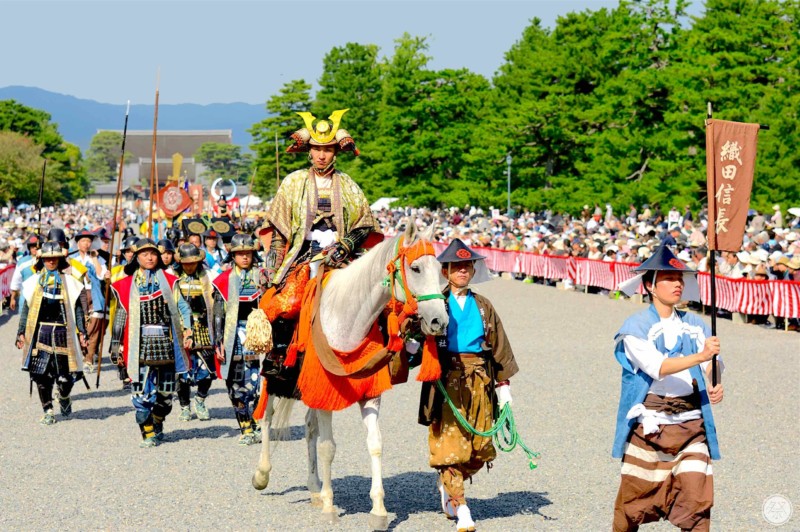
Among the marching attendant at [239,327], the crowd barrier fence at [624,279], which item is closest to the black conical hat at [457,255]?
the marching attendant at [239,327]

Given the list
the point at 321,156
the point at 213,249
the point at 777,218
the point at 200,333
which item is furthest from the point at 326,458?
the point at 777,218

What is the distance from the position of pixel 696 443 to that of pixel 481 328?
1.98m

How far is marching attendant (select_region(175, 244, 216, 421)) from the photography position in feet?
37.9

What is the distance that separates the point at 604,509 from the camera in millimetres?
7980

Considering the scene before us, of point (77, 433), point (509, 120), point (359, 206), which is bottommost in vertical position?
point (77, 433)

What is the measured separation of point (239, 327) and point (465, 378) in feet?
13.0

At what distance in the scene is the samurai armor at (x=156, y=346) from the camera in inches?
427

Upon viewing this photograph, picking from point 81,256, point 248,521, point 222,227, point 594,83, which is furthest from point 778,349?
point 594,83

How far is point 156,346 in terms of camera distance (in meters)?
10.9

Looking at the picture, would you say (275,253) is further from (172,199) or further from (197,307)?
(172,199)

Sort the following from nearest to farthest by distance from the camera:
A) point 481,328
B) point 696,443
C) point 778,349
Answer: point 696,443, point 481,328, point 778,349

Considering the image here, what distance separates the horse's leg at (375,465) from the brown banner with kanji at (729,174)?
2672mm

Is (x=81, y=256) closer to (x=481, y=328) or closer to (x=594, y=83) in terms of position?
(x=481, y=328)

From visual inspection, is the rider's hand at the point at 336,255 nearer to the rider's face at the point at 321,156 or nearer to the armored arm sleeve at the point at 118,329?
the rider's face at the point at 321,156
